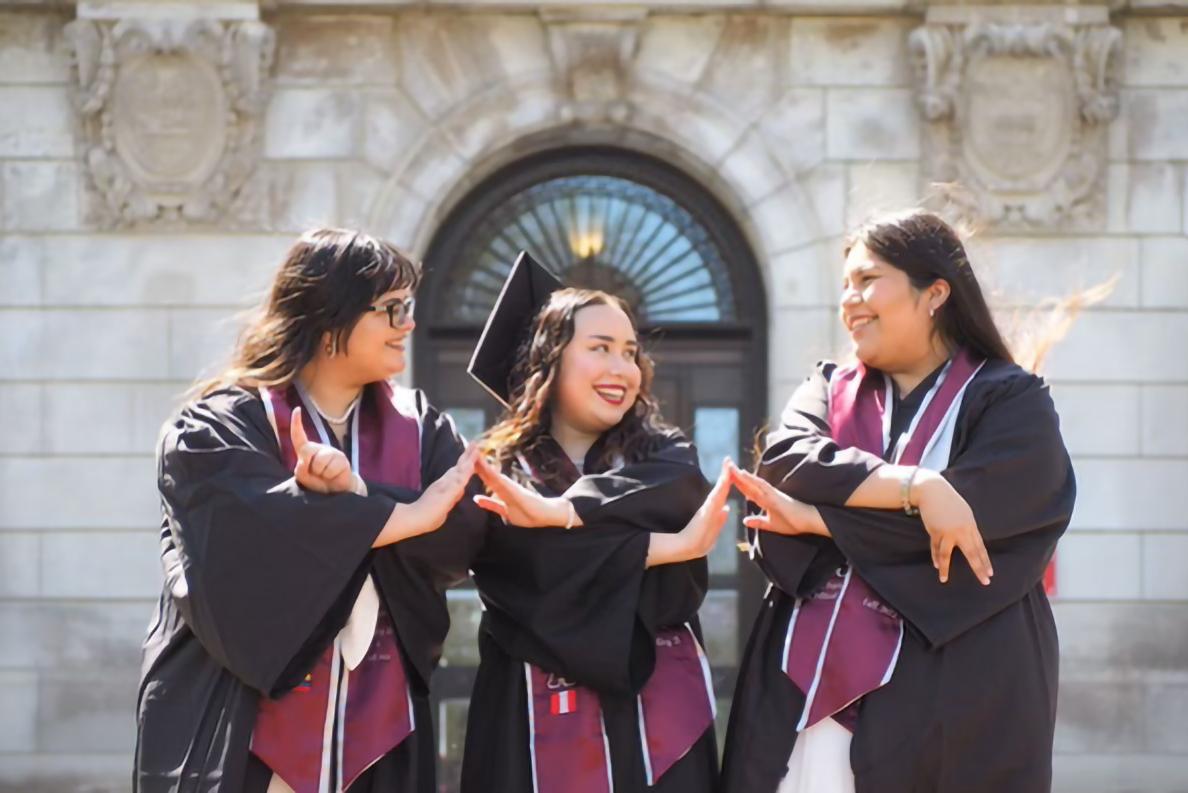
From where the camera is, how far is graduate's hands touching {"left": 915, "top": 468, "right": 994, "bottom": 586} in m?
3.86

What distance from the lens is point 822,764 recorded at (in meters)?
4.00

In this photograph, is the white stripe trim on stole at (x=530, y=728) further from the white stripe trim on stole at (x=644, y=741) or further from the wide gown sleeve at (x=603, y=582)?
the white stripe trim on stole at (x=644, y=741)

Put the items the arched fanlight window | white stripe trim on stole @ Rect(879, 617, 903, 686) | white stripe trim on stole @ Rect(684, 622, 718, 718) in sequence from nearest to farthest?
1. white stripe trim on stole @ Rect(879, 617, 903, 686)
2. white stripe trim on stole @ Rect(684, 622, 718, 718)
3. the arched fanlight window

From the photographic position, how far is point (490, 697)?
14.2 ft

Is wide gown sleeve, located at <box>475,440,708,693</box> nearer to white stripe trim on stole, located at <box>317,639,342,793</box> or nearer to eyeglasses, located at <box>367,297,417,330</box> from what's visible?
white stripe trim on stole, located at <box>317,639,342,793</box>

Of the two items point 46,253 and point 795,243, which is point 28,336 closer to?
point 46,253

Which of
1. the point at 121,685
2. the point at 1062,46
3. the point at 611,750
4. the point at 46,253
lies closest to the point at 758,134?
the point at 1062,46

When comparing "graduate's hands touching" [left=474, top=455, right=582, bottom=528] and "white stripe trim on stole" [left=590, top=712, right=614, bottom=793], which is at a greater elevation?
"graduate's hands touching" [left=474, top=455, right=582, bottom=528]

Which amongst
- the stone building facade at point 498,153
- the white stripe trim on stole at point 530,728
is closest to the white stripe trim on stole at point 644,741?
the white stripe trim on stole at point 530,728

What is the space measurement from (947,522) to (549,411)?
1125 mm

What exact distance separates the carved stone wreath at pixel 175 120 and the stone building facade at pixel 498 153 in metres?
0.01

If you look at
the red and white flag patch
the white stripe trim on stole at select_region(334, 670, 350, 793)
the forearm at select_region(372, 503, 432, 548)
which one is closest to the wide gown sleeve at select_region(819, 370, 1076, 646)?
the red and white flag patch

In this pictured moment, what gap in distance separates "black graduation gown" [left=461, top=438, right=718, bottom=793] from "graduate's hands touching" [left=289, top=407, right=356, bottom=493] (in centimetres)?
52

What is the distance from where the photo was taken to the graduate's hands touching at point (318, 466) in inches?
152
